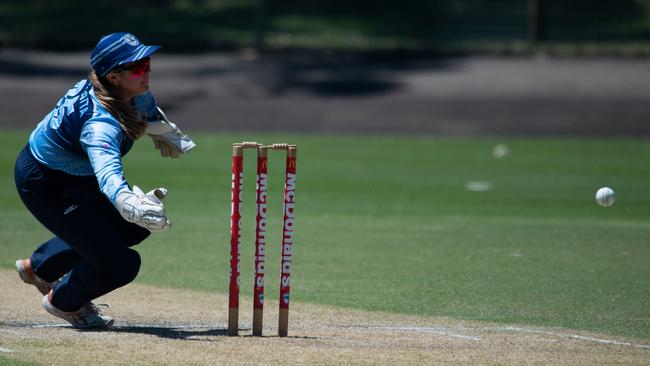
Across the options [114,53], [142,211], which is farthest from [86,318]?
[114,53]

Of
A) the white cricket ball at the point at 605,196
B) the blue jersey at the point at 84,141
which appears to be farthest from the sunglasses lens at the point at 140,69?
the white cricket ball at the point at 605,196

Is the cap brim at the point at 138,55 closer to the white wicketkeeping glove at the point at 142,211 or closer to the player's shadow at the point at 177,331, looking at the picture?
the white wicketkeeping glove at the point at 142,211

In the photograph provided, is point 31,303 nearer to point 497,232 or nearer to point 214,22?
point 497,232

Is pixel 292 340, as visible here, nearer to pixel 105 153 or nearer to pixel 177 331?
pixel 177 331

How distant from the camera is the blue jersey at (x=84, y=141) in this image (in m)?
6.40

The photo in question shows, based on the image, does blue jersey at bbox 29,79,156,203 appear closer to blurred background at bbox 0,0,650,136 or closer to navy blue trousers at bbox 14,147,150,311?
navy blue trousers at bbox 14,147,150,311

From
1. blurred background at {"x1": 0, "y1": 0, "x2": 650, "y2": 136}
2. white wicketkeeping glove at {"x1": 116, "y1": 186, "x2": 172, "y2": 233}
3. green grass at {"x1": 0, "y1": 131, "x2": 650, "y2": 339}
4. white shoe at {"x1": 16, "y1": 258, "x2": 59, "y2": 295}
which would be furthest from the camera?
blurred background at {"x1": 0, "y1": 0, "x2": 650, "y2": 136}

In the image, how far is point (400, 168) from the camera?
19141 mm

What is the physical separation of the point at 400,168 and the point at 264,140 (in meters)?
4.22

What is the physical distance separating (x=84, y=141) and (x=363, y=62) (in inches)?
919

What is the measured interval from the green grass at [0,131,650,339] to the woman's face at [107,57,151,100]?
219 centimetres

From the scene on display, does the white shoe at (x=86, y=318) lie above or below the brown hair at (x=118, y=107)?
below

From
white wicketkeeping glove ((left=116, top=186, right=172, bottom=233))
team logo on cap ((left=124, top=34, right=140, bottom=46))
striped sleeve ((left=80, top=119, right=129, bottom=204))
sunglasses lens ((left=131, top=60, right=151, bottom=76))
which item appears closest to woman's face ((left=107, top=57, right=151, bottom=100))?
sunglasses lens ((left=131, top=60, right=151, bottom=76))

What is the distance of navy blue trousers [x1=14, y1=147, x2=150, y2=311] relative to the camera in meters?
6.92
